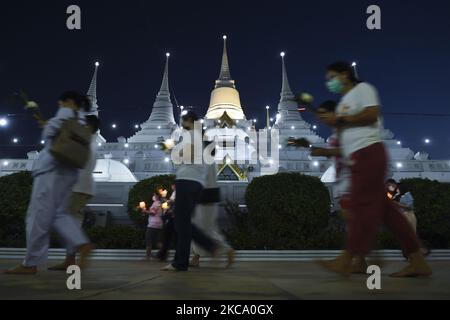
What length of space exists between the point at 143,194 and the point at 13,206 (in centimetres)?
349

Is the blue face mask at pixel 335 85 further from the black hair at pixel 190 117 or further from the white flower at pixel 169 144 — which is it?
the white flower at pixel 169 144

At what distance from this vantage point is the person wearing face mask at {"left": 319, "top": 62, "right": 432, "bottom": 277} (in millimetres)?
2701

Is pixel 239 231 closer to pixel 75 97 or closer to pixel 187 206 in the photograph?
pixel 187 206

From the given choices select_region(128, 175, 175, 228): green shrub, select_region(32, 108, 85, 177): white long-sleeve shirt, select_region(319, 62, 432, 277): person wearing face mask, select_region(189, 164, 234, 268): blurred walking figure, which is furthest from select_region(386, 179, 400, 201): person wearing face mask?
select_region(128, 175, 175, 228): green shrub

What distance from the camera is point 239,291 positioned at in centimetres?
240

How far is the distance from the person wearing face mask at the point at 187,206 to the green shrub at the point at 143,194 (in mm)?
7446

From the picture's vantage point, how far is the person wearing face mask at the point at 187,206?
409 centimetres

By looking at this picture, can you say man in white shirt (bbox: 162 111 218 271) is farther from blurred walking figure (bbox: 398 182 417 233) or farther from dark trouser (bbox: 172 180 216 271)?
blurred walking figure (bbox: 398 182 417 233)

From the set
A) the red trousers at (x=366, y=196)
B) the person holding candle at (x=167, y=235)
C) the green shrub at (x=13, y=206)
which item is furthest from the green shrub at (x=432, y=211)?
the green shrub at (x=13, y=206)

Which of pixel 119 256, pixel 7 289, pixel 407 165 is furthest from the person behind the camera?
pixel 407 165

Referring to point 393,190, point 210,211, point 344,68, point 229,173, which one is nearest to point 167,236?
point 210,211
